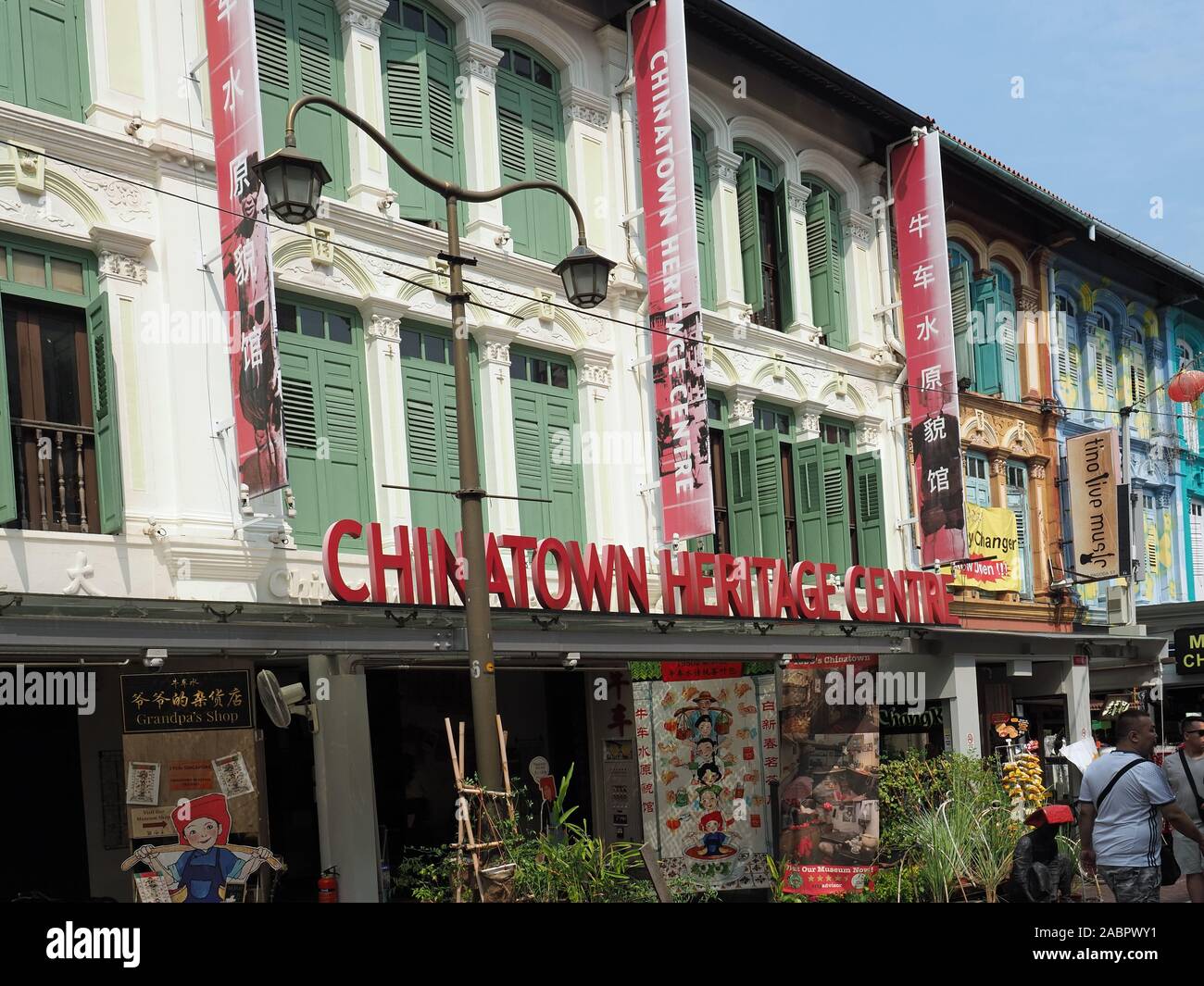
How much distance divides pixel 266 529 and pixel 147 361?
1908 mm

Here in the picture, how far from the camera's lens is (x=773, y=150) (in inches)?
835

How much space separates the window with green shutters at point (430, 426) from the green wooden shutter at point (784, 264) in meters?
6.82

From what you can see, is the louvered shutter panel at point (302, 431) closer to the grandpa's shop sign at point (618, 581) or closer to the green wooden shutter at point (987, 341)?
the grandpa's shop sign at point (618, 581)

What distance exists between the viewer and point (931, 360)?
21.6 metres

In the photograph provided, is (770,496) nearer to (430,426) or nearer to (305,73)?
(430,426)

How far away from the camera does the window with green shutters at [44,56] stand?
490 inches

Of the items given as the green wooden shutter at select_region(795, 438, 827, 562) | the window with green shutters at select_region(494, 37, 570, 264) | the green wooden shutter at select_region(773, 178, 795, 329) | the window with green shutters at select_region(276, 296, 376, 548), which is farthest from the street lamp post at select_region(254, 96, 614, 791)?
the green wooden shutter at select_region(773, 178, 795, 329)

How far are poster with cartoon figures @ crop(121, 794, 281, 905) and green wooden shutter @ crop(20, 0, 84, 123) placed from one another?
6342 millimetres

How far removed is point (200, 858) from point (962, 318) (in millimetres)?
16810

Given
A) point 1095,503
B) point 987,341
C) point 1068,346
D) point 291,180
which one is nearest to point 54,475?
point 291,180

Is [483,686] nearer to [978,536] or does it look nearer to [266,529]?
[266,529]

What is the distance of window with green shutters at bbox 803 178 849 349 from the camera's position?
21.7 m

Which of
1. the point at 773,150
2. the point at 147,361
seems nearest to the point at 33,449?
the point at 147,361
